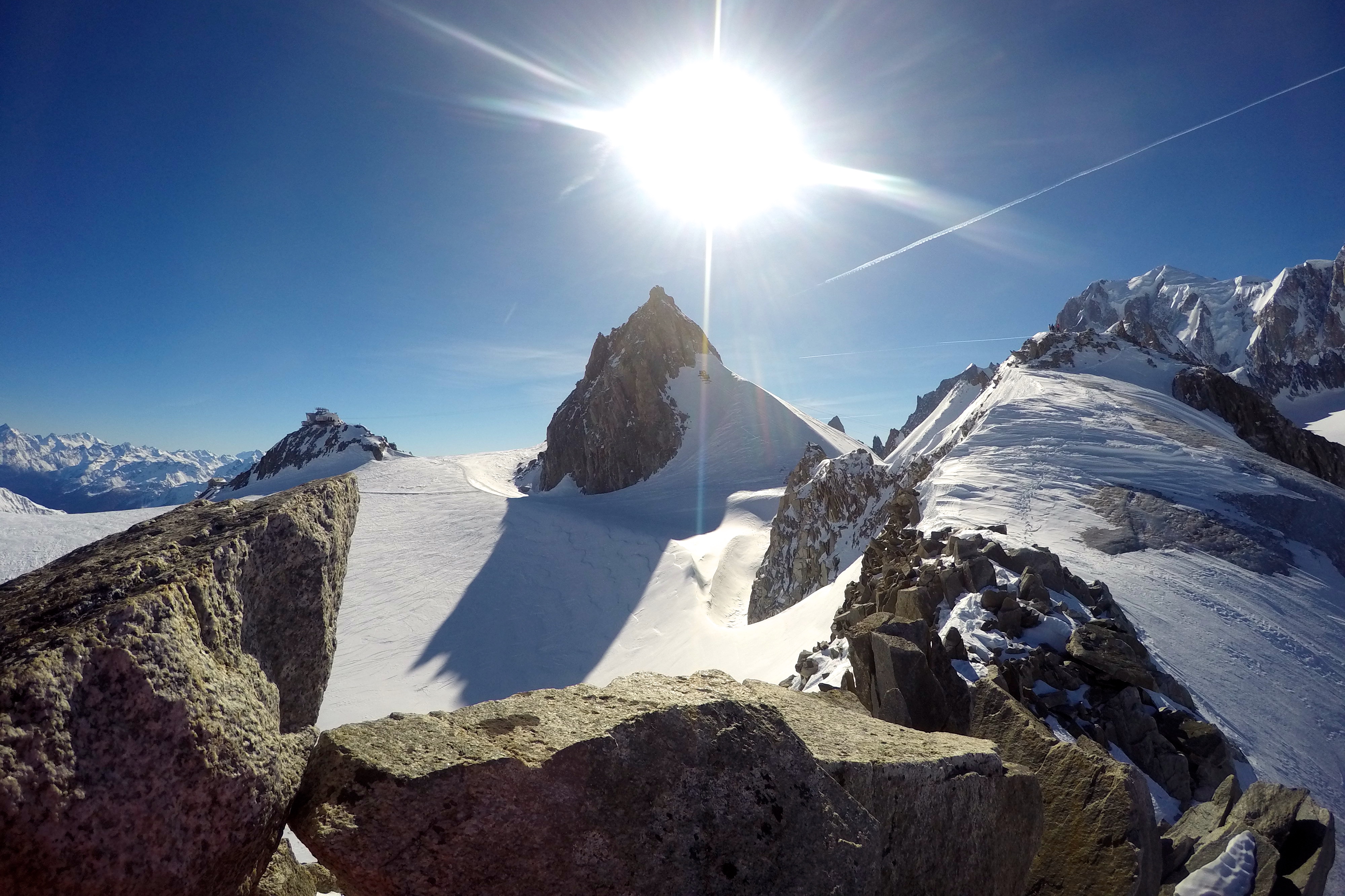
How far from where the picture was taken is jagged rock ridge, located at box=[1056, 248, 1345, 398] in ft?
456

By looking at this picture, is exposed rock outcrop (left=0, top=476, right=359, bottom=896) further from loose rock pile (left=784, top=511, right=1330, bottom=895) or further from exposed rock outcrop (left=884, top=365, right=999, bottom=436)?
exposed rock outcrop (left=884, top=365, right=999, bottom=436)

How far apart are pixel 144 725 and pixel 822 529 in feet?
96.2

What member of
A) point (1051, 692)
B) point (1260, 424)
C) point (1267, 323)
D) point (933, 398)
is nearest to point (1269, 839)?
point (1051, 692)

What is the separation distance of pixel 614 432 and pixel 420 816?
8019 centimetres

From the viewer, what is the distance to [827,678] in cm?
934

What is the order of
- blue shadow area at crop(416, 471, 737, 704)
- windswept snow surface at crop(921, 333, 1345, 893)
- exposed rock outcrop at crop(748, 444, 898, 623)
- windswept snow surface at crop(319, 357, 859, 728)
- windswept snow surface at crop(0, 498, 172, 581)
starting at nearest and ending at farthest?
windswept snow surface at crop(921, 333, 1345, 893) < windswept snow surface at crop(319, 357, 859, 728) < blue shadow area at crop(416, 471, 737, 704) < exposed rock outcrop at crop(748, 444, 898, 623) < windswept snow surface at crop(0, 498, 172, 581)

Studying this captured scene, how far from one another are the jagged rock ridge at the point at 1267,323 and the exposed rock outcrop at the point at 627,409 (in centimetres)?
8644

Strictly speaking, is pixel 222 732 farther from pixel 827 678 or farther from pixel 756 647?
pixel 756 647

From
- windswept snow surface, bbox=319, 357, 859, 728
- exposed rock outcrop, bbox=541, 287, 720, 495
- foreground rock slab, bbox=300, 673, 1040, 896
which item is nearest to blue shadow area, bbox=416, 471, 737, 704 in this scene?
windswept snow surface, bbox=319, 357, 859, 728

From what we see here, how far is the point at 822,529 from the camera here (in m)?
29.8

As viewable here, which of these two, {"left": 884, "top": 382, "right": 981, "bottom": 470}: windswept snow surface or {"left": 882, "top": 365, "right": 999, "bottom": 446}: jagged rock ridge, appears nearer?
{"left": 884, "top": 382, "right": 981, "bottom": 470}: windswept snow surface

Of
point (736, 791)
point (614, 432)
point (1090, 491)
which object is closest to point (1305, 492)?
point (1090, 491)

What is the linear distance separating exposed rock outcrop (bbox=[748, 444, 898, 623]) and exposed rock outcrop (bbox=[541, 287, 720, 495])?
47131 mm

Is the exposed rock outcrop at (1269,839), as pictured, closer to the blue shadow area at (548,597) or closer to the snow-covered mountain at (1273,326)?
the blue shadow area at (548,597)
